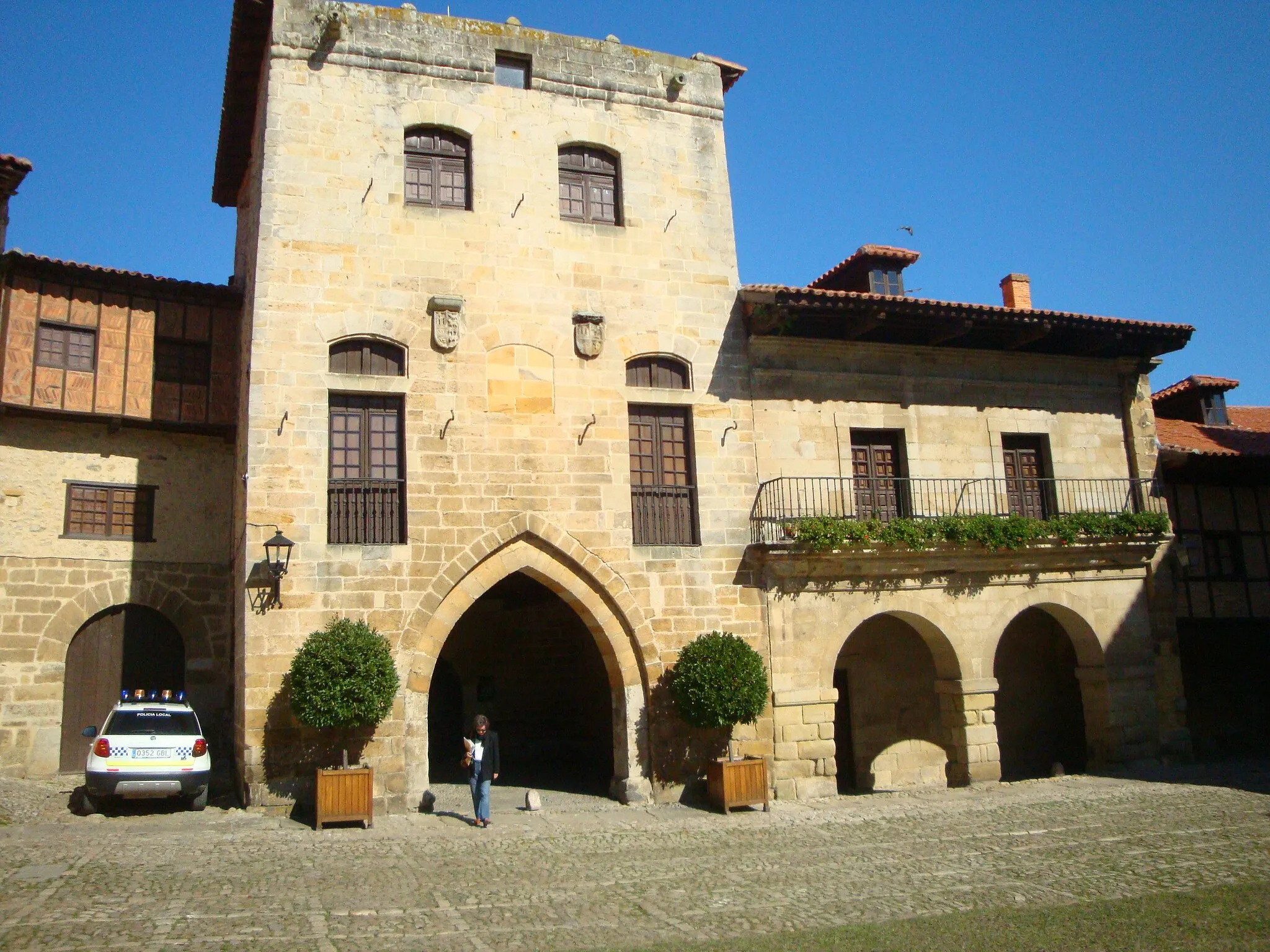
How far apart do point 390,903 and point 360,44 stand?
11.8 meters

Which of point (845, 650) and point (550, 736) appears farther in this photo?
point (550, 736)

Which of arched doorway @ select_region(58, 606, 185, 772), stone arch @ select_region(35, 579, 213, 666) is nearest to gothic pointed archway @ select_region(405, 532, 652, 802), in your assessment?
stone arch @ select_region(35, 579, 213, 666)

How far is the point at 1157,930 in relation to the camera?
8.17 m

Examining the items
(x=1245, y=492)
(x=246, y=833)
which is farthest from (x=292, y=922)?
(x=1245, y=492)

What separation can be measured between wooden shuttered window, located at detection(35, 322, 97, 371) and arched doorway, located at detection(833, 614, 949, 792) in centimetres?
1264

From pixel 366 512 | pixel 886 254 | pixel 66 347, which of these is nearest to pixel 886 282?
pixel 886 254

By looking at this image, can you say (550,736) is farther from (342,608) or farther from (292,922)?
(292,922)

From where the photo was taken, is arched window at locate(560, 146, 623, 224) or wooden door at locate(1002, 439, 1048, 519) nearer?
arched window at locate(560, 146, 623, 224)

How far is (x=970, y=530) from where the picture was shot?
15773 millimetres

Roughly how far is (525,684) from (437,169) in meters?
9.25

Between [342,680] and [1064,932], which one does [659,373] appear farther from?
[1064,932]

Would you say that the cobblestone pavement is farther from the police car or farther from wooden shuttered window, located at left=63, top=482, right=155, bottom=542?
wooden shuttered window, located at left=63, top=482, right=155, bottom=542

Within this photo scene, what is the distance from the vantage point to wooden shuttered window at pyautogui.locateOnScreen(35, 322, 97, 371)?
15062mm

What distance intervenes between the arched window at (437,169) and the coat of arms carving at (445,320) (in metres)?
1.63
